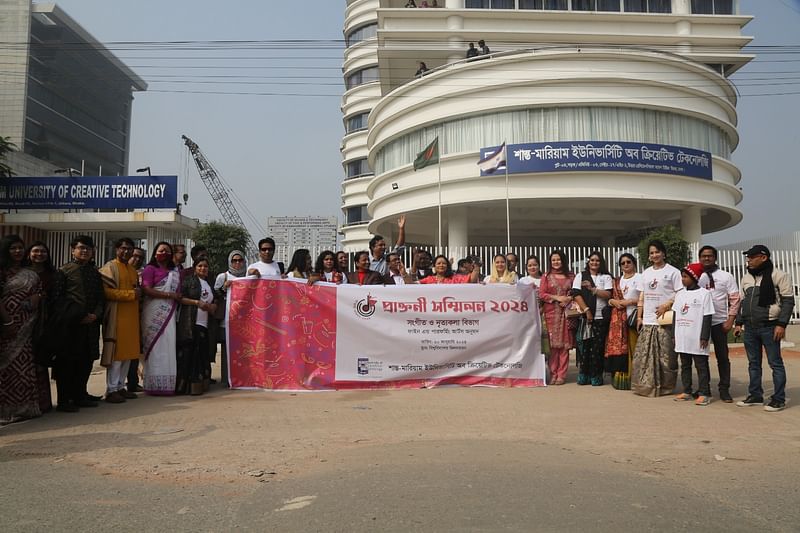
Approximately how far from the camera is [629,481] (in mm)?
3564

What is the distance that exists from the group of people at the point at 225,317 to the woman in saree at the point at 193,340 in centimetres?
1

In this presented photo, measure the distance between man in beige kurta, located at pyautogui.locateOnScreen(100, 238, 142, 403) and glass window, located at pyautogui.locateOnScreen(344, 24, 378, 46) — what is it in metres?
39.1

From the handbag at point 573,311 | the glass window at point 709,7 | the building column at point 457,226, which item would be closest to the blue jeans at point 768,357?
the handbag at point 573,311

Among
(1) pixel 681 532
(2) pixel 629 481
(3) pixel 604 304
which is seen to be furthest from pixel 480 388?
(1) pixel 681 532

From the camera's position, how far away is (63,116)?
6856 centimetres

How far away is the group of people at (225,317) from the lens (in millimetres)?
5504

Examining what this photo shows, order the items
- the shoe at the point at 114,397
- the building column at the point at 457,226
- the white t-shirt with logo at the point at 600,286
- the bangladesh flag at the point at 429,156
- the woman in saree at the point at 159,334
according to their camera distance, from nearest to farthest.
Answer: the shoe at the point at 114,397
the woman in saree at the point at 159,334
the white t-shirt with logo at the point at 600,286
the bangladesh flag at the point at 429,156
the building column at the point at 457,226

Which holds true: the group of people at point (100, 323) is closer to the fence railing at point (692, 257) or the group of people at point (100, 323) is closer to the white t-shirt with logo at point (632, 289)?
the white t-shirt with logo at point (632, 289)

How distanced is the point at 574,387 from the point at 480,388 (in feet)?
4.32

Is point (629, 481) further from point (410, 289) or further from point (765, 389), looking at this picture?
point (765, 389)

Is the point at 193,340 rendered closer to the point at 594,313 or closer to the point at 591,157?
the point at 594,313

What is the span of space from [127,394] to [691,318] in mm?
6814

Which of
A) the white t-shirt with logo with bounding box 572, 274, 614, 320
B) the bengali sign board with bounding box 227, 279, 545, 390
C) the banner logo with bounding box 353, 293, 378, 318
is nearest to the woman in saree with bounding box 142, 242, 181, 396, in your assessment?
the bengali sign board with bounding box 227, 279, 545, 390

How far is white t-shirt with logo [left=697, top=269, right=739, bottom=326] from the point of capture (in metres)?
6.34
